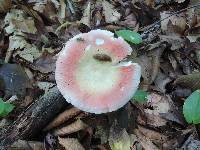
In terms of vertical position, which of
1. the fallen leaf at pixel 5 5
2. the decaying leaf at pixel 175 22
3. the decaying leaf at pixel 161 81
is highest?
the decaying leaf at pixel 175 22

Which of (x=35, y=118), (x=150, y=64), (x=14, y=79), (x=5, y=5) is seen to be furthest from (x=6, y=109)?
(x=5, y=5)

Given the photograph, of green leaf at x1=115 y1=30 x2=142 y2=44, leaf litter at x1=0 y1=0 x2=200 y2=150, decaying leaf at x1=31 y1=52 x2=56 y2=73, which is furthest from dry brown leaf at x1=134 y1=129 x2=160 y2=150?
decaying leaf at x1=31 y1=52 x2=56 y2=73

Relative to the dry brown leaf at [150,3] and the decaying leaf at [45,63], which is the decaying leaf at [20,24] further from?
the dry brown leaf at [150,3]

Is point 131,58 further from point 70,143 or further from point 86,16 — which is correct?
point 70,143

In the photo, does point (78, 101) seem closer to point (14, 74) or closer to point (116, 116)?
point (116, 116)

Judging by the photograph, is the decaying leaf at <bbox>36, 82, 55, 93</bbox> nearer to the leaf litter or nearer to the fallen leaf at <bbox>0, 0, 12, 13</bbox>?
the leaf litter

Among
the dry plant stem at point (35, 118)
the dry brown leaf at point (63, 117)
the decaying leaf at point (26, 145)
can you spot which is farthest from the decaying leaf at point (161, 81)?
the decaying leaf at point (26, 145)

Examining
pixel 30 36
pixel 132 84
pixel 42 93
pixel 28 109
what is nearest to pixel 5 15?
pixel 30 36
